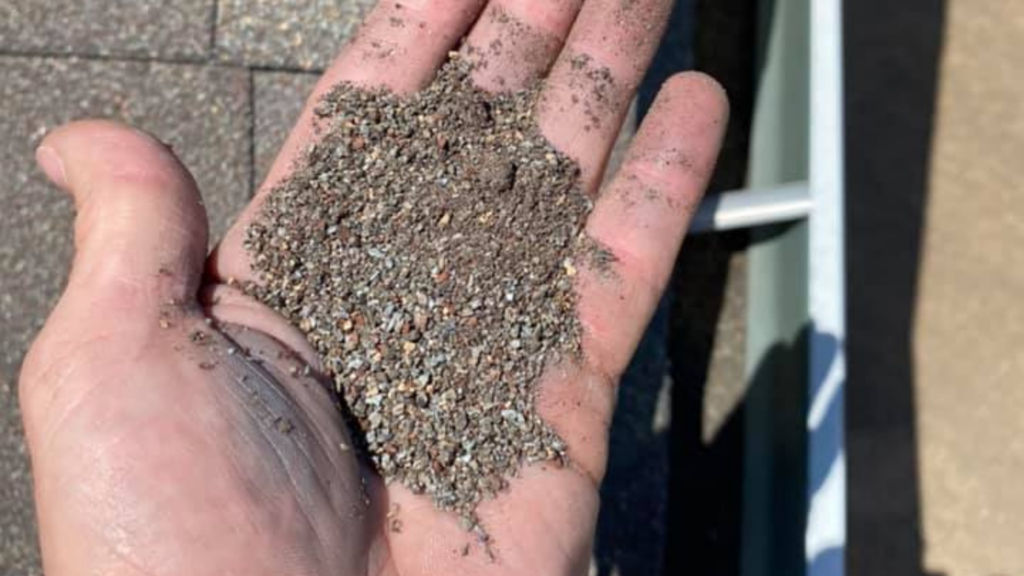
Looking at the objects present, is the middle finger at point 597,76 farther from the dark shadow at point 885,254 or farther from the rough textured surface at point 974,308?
the rough textured surface at point 974,308

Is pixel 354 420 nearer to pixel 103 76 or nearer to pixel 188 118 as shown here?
pixel 188 118

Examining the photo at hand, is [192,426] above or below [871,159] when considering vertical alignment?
above

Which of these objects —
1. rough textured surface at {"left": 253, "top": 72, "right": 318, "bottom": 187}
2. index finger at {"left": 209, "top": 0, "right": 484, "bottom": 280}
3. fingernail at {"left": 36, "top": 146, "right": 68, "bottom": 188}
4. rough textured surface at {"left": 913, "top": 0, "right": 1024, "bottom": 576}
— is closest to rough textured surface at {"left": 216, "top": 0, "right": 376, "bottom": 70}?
rough textured surface at {"left": 253, "top": 72, "right": 318, "bottom": 187}

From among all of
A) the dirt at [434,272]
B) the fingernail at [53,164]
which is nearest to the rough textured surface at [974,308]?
the dirt at [434,272]

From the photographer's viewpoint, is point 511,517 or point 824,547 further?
point 824,547

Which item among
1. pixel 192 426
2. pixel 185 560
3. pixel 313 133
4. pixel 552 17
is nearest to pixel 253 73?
pixel 313 133

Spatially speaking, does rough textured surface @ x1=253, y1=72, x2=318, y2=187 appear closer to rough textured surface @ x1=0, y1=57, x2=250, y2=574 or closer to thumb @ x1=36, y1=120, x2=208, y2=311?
rough textured surface @ x1=0, y1=57, x2=250, y2=574

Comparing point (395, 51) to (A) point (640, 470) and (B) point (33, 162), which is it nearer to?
(B) point (33, 162)

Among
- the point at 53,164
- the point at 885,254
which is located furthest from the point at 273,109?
the point at 885,254
